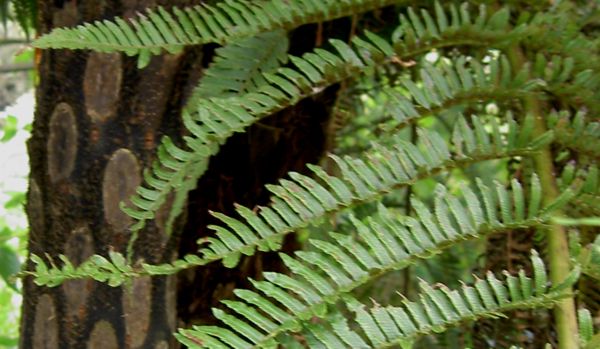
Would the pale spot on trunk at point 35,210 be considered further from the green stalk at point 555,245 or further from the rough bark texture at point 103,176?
the green stalk at point 555,245

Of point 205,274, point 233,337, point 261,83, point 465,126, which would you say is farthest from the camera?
point 205,274

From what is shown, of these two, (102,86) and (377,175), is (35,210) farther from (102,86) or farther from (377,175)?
(377,175)

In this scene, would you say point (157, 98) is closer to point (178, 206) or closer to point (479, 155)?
point (178, 206)

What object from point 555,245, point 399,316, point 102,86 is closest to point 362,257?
point 399,316

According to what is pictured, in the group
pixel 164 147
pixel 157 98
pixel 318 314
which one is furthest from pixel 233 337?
pixel 157 98

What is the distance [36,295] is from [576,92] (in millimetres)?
587

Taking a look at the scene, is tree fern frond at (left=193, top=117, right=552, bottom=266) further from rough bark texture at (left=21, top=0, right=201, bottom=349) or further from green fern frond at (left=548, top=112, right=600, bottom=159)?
rough bark texture at (left=21, top=0, right=201, bottom=349)

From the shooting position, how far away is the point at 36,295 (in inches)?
32.3

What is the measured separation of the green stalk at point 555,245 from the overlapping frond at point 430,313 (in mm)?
29

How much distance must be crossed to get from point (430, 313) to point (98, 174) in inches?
15.8

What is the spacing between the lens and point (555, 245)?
1.99 ft

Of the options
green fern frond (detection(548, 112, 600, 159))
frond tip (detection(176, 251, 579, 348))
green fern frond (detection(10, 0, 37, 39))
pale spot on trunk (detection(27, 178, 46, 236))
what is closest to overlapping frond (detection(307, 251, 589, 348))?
frond tip (detection(176, 251, 579, 348))

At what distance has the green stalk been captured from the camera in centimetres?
55

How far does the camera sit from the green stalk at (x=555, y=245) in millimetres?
555
